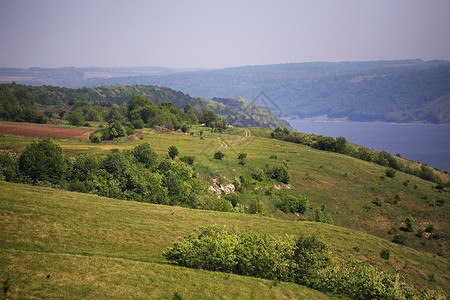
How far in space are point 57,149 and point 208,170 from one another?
45835 millimetres

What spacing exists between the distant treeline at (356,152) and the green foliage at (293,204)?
54136 mm

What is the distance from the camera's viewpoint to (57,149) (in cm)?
5791

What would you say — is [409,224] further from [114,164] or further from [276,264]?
[114,164]

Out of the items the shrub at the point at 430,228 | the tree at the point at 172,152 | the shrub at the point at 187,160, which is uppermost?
the tree at the point at 172,152

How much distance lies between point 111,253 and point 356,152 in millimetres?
143118

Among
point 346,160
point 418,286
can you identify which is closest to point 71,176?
point 418,286

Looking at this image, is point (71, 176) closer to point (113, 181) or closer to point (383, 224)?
point (113, 181)

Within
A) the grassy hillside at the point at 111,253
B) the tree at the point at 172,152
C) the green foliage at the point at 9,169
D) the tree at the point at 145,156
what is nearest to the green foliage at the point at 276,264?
the grassy hillside at the point at 111,253

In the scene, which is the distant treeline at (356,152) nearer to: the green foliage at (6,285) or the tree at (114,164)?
the tree at (114,164)

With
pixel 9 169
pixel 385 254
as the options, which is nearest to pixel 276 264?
pixel 385 254

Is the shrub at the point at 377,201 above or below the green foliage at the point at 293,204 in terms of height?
below

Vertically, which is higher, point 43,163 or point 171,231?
point 43,163

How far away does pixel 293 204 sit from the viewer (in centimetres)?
8106

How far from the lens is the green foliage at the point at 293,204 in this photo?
80.1 meters
